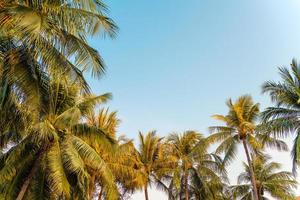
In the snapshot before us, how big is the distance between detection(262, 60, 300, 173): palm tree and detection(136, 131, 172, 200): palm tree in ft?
26.5

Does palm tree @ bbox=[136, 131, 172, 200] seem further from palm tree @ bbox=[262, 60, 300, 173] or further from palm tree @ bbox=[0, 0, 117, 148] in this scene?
palm tree @ bbox=[0, 0, 117, 148]

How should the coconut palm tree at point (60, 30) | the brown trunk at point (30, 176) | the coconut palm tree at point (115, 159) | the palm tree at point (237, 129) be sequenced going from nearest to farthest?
the coconut palm tree at point (60, 30)
the brown trunk at point (30, 176)
the coconut palm tree at point (115, 159)
the palm tree at point (237, 129)

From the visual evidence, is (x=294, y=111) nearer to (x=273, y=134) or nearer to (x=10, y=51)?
(x=273, y=134)

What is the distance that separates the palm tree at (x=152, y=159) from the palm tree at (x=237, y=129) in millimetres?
3701

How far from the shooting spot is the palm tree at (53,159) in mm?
12398

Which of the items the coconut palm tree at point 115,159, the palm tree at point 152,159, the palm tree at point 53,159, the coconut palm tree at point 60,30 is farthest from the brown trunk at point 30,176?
the palm tree at point 152,159

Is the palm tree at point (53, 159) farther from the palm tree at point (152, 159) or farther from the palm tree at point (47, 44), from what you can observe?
the palm tree at point (152, 159)

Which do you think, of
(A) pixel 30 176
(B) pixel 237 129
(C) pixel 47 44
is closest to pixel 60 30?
(C) pixel 47 44

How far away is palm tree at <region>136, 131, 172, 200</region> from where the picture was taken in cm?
2267

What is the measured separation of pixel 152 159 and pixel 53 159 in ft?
37.6

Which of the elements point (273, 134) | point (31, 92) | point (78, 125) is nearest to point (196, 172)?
point (273, 134)

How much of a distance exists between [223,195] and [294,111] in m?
12.9

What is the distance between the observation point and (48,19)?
8.18 m

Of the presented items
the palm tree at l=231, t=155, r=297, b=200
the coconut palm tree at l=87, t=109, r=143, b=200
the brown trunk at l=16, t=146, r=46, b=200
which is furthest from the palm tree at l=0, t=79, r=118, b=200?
the palm tree at l=231, t=155, r=297, b=200
